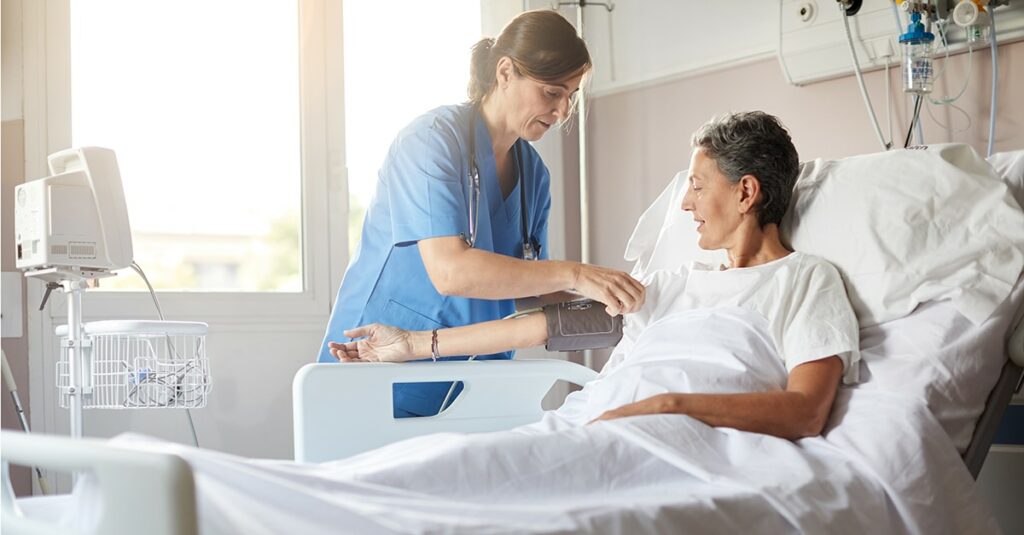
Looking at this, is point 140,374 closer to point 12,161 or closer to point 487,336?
point 12,161

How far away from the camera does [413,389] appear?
1967mm

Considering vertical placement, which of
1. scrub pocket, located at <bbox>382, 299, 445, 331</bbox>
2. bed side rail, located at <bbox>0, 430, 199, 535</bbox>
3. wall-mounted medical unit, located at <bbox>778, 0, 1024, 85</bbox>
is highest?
wall-mounted medical unit, located at <bbox>778, 0, 1024, 85</bbox>

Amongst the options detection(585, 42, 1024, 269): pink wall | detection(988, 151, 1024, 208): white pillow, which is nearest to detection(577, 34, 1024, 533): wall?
detection(585, 42, 1024, 269): pink wall

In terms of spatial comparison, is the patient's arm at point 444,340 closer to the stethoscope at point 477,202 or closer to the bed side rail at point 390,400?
the bed side rail at point 390,400

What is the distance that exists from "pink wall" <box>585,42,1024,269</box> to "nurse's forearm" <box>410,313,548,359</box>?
1.30 m

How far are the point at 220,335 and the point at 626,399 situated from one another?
1.71m

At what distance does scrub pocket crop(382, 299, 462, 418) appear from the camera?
196 cm

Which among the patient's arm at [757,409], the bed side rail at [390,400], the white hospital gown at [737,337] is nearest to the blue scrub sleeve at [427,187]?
the bed side rail at [390,400]

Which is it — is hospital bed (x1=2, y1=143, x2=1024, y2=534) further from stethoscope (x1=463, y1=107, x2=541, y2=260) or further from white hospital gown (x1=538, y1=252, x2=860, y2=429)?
stethoscope (x1=463, y1=107, x2=541, y2=260)

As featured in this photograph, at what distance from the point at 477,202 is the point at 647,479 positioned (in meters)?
0.89

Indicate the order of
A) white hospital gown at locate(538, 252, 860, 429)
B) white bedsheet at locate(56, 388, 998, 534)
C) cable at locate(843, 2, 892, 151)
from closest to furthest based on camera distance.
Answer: white bedsheet at locate(56, 388, 998, 534)
white hospital gown at locate(538, 252, 860, 429)
cable at locate(843, 2, 892, 151)

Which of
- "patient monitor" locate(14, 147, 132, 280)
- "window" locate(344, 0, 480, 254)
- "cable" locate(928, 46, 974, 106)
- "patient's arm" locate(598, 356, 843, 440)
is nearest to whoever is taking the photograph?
"patient's arm" locate(598, 356, 843, 440)

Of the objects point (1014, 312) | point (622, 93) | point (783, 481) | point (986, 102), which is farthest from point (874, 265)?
point (622, 93)

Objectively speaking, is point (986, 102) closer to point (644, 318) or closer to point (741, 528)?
point (644, 318)
